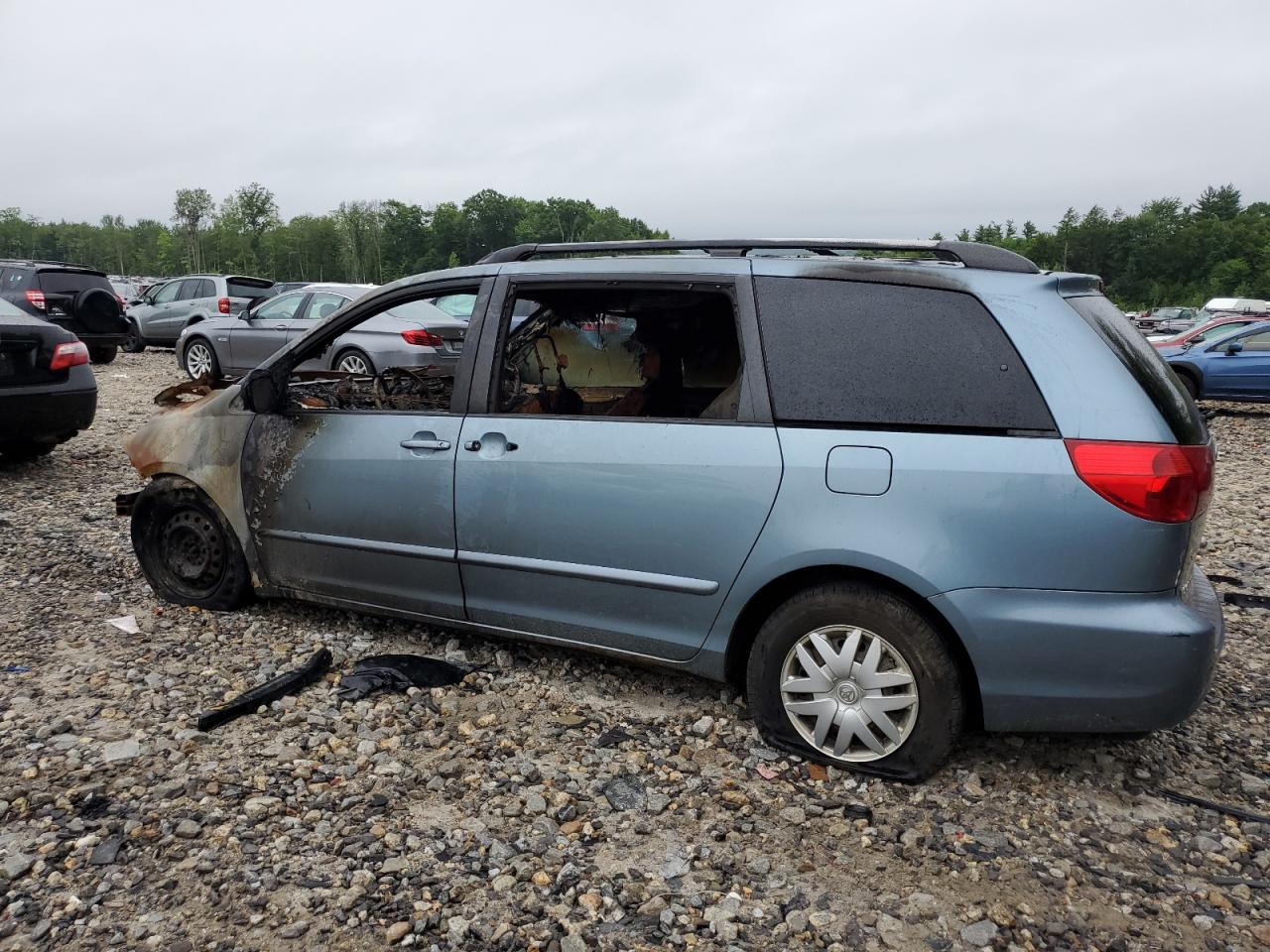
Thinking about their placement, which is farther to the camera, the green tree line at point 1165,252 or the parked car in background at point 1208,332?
the green tree line at point 1165,252

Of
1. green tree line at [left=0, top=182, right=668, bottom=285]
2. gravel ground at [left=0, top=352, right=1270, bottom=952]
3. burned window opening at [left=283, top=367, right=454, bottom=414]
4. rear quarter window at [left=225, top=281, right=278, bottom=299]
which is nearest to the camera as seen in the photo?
gravel ground at [left=0, top=352, right=1270, bottom=952]

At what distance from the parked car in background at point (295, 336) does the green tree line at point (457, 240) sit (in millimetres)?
Answer: 74912

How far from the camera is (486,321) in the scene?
12.1 feet

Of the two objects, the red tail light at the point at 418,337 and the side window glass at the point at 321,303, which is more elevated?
the side window glass at the point at 321,303

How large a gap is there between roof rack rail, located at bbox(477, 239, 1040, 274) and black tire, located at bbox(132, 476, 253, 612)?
6.17 ft

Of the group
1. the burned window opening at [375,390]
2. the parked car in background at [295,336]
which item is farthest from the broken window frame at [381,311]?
the parked car in background at [295,336]

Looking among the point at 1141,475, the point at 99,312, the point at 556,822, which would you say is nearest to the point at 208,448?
the point at 556,822

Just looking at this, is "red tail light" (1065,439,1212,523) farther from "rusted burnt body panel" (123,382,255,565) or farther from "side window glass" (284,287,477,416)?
"rusted burnt body panel" (123,382,255,565)

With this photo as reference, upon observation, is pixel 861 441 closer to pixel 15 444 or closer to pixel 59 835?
pixel 59 835

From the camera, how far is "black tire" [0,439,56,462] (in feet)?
23.7

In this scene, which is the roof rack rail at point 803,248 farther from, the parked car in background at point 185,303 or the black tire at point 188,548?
the parked car in background at point 185,303

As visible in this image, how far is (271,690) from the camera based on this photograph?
143 inches

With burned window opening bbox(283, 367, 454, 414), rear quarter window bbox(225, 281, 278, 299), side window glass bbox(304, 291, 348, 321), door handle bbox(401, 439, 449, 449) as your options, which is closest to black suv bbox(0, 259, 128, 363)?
rear quarter window bbox(225, 281, 278, 299)

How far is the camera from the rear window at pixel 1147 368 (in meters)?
2.77
